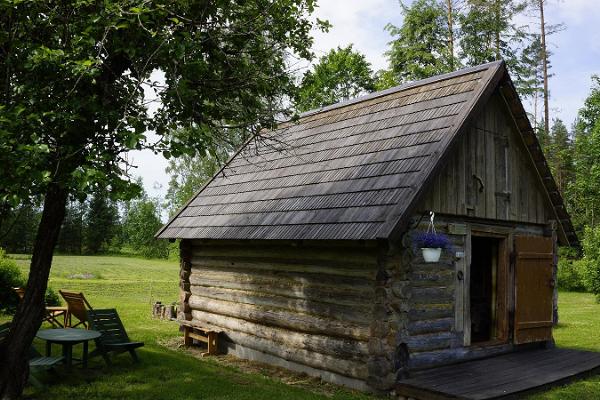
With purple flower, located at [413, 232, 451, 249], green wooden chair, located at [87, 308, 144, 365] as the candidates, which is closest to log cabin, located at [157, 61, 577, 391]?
purple flower, located at [413, 232, 451, 249]

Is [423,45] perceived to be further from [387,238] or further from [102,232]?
[102,232]

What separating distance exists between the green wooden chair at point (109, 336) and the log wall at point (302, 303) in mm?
2170

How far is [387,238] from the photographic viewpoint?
22.4ft

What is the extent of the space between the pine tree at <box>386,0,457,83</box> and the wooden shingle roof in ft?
47.7

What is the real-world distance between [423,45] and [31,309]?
23.0 m

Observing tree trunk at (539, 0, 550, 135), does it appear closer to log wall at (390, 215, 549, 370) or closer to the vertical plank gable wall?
the vertical plank gable wall

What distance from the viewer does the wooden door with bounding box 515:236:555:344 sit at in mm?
9531

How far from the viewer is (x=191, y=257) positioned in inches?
476

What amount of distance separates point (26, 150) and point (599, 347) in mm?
11470

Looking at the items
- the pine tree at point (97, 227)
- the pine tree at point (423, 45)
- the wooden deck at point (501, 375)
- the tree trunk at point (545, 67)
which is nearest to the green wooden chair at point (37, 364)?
the wooden deck at point (501, 375)

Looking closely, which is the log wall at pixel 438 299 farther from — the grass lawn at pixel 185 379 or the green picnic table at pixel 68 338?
the green picnic table at pixel 68 338

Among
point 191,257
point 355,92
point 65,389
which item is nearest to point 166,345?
point 191,257

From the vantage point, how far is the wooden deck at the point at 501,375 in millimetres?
6875

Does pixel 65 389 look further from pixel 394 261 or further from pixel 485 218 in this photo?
pixel 485 218
